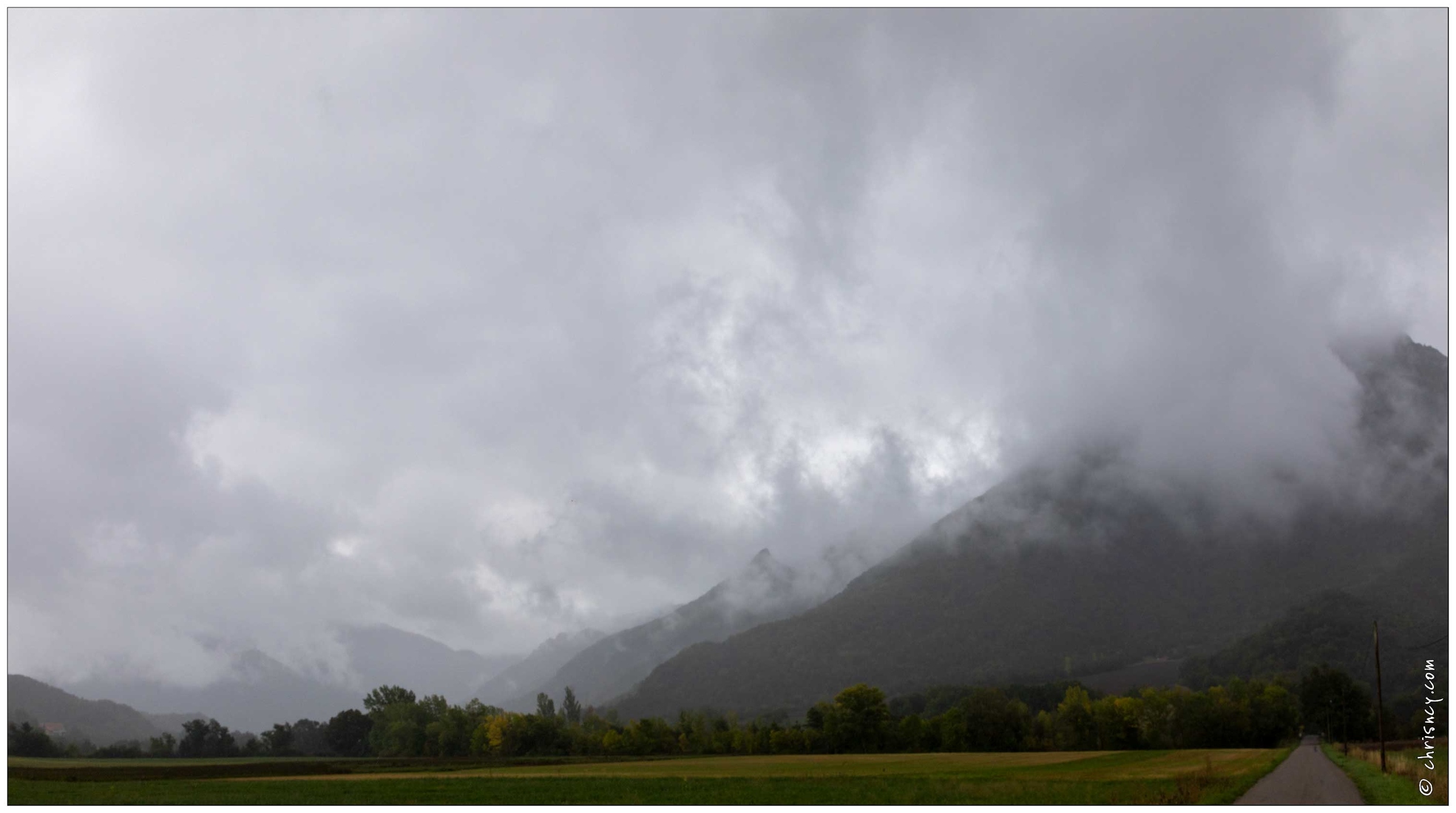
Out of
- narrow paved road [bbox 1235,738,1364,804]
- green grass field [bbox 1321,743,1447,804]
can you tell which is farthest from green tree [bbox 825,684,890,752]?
green grass field [bbox 1321,743,1447,804]

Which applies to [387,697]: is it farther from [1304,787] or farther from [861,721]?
[1304,787]

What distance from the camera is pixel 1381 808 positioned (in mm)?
46625

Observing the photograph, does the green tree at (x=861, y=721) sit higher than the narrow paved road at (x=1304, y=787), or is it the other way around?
the narrow paved road at (x=1304, y=787)

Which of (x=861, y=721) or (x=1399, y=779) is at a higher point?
(x=1399, y=779)

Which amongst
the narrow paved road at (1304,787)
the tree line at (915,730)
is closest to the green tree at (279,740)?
the tree line at (915,730)

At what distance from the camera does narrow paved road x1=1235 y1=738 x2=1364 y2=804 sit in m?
51.8

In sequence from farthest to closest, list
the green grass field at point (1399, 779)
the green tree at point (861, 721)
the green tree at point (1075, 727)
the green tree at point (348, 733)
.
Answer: the green tree at point (348, 733)
the green tree at point (1075, 727)
the green tree at point (861, 721)
the green grass field at point (1399, 779)

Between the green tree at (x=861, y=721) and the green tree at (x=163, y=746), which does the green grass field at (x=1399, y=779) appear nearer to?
the green tree at (x=861, y=721)

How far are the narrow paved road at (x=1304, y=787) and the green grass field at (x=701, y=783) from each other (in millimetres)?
1522

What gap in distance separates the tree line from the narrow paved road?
5748 cm

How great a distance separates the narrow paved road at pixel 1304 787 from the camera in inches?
2040

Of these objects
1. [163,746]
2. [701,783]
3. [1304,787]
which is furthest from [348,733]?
[1304,787]

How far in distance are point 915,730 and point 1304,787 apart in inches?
3316

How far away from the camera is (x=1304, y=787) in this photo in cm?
5922
